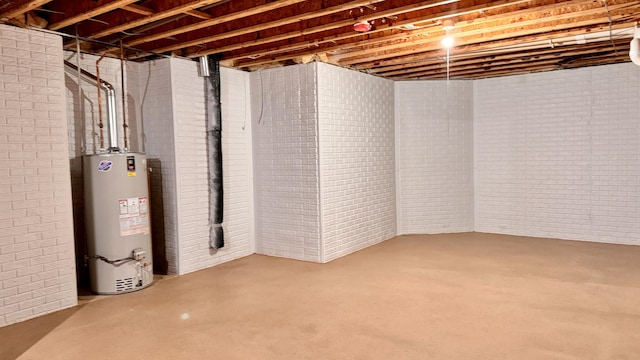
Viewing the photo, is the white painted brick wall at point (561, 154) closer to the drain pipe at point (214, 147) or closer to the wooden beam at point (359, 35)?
the wooden beam at point (359, 35)

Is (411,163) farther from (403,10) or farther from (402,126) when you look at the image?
(403,10)

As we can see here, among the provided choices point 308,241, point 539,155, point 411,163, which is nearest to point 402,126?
point 411,163

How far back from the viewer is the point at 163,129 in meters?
5.02

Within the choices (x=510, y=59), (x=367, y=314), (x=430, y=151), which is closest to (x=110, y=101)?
(x=367, y=314)

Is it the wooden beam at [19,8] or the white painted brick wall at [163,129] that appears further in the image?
the white painted brick wall at [163,129]

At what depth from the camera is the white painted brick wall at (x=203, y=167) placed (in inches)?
197

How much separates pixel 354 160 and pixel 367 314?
100 inches

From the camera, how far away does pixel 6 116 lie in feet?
11.8

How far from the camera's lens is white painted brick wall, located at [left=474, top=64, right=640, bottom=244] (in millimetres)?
6074

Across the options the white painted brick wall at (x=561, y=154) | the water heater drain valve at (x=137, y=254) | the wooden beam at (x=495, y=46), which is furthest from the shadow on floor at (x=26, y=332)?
the white painted brick wall at (x=561, y=154)

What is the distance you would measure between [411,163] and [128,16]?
4.57 metres

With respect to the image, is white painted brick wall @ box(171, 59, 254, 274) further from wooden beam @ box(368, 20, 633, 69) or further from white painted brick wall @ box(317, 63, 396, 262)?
wooden beam @ box(368, 20, 633, 69)

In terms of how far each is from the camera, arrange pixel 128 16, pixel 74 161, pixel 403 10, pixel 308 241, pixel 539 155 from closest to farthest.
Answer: pixel 403 10 → pixel 128 16 → pixel 74 161 → pixel 308 241 → pixel 539 155

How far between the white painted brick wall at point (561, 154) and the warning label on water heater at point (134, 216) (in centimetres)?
506
